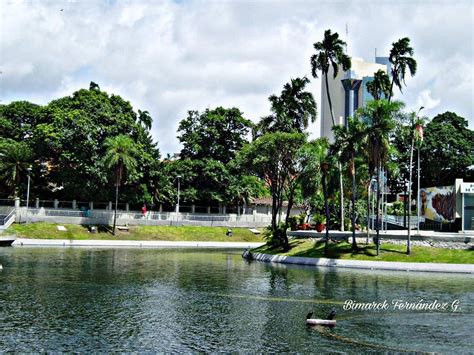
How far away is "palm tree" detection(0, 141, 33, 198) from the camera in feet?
314

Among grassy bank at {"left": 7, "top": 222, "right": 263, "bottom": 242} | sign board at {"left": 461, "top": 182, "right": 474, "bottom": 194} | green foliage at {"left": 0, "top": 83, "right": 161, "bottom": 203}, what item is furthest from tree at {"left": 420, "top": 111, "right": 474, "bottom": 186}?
green foliage at {"left": 0, "top": 83, "right": 161, "bottom": 203}

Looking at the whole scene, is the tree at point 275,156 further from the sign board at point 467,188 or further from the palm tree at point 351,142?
the sign board at point 467,188

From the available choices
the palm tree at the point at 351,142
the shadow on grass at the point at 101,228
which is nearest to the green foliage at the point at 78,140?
the shadow on grass at the point at 101,228

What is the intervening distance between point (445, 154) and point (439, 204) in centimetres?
3721

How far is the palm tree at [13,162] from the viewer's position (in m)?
95.7

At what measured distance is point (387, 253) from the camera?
63.8 m

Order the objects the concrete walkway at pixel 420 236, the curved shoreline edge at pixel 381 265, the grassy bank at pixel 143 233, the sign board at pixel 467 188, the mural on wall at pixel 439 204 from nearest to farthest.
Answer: the curved shoreline edge at pixel 381 265 → the concrete walkway at pixel 420 236 → the sign board at pixel 467 188 → the mural on wall at pixel 439 204 → the grassy bank at pixel 143 233

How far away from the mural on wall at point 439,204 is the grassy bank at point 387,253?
51.7ft

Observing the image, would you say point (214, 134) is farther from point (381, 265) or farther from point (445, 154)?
point (381, 265)

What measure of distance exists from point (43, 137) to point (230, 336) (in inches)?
2969

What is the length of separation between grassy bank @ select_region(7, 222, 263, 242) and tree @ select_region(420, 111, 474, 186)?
118 feet

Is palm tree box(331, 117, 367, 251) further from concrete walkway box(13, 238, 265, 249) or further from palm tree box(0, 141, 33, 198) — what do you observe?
palm tree box(0, 141, 33, 198)

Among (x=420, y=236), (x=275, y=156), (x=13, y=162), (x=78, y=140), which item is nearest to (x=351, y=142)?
(x=420, y=236)

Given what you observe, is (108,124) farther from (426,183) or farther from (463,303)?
(463,303)
